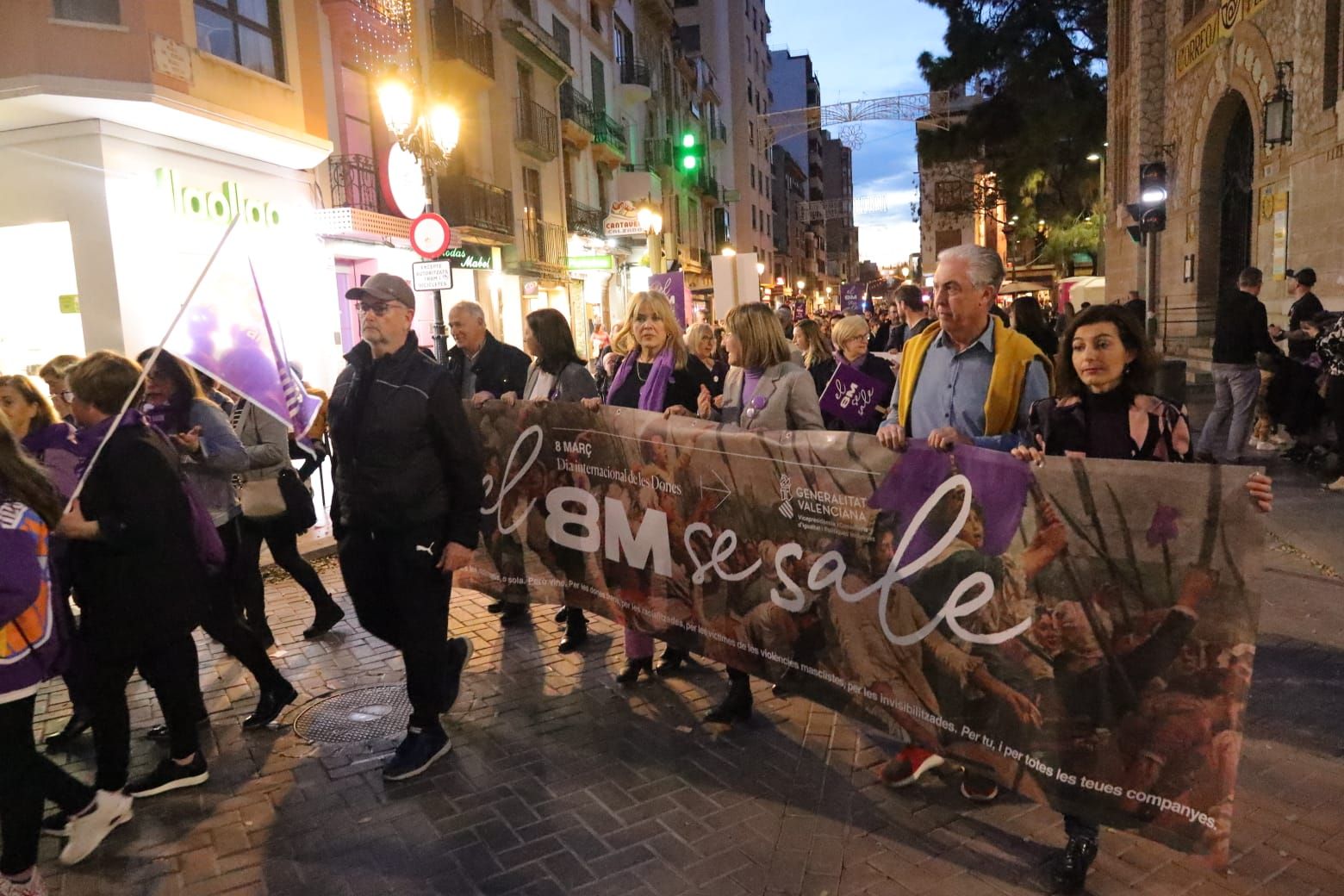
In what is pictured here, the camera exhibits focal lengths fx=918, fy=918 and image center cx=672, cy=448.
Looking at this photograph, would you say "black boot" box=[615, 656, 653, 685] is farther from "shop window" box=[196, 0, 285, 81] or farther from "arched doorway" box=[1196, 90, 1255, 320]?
"arched doorway" box=[1196, 90, 1255, 320]

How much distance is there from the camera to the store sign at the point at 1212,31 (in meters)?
15.1

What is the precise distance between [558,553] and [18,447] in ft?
8.48

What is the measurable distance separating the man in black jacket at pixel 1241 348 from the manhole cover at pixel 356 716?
850cm

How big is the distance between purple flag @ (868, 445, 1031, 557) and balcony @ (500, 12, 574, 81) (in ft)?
78.5

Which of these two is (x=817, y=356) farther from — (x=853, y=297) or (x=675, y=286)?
(x=853, y=297)

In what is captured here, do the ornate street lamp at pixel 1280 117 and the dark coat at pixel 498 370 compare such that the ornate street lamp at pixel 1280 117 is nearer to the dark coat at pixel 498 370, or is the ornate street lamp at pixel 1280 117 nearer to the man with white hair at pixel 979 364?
the dark coat at pixel 498 370

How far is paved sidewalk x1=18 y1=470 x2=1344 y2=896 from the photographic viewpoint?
10.5ft

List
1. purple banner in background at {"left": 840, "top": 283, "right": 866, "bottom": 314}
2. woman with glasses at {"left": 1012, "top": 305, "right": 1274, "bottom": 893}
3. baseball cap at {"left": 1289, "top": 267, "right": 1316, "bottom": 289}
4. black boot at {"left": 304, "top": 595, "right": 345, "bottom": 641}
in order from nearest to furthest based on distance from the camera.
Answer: woman with glasses at {"left": 1012, "top": 305, "right": 1274, "bottom": 893}, black boot at {"left": 304, "top": 595, "right": 345, "bottom": 641}, baseball cap at {"left": 1289, "top": 267, "right": 1316, "bottom": 289}, purple banner in background at {"left": 840, "top": 283, "right": 866, "bottom": 314}

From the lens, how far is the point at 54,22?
1065 centimetres

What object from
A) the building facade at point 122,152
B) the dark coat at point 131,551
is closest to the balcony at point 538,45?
the building facade at point 122,152

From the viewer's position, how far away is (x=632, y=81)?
121 ft

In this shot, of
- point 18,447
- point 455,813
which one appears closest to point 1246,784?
point 455,813

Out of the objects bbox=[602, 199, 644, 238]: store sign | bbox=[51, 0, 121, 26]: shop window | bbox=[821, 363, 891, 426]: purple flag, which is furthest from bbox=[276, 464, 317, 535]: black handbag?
bbox=[602, 199, 644, 238]: store sign

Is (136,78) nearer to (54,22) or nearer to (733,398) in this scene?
(54,22)
